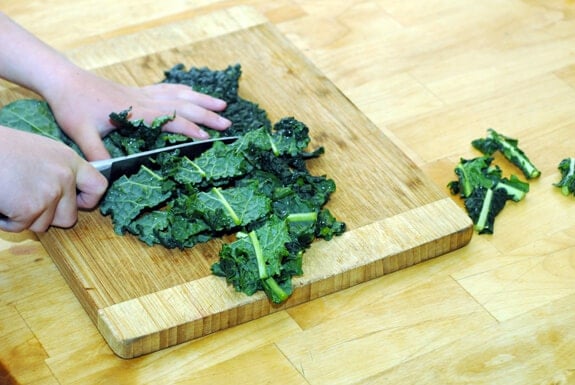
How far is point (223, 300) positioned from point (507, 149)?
801mm

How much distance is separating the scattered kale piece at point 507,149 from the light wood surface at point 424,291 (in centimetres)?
3

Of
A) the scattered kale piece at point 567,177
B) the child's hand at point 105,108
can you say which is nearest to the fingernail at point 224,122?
the child's hand at point 105,108

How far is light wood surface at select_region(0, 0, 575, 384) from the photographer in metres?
1.76

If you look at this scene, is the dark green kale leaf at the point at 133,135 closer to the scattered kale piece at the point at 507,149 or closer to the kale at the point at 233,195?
the kale at the point at 233,195

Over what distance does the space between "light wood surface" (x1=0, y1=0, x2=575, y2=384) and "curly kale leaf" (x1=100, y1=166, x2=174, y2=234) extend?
162 mm

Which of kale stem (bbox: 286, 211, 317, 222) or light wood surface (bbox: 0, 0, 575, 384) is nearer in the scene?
light wood surface (bbox: 0, 0, 575, 384)

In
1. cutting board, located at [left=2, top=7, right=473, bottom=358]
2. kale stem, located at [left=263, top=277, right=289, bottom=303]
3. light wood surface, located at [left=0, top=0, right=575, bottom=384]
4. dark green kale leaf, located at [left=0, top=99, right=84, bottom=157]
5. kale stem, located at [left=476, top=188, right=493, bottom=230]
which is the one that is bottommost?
light wood surface, located at [left=0, top=0, right=575, bottom=384]

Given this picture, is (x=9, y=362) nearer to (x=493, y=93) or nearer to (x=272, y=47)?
(x=272, y=47)

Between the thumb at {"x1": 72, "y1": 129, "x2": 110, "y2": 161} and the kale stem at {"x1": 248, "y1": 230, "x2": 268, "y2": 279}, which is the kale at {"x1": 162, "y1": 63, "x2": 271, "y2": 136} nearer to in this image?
the thumb at {"x1": 72, "y1": 129, "x2": 110, "y2": 161}

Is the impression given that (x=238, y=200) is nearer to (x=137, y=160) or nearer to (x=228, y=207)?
(x=228, y=207)

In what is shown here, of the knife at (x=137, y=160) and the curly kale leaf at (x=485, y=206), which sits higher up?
the knife at (x=137, y=160)

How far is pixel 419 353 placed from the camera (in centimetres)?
178

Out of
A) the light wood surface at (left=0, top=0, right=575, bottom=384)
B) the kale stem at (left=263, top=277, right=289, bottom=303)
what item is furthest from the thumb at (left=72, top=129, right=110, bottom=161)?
the kale stem at (left=263, top=277, right=289, bottom=303)

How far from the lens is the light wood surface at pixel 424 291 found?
1.76 m
